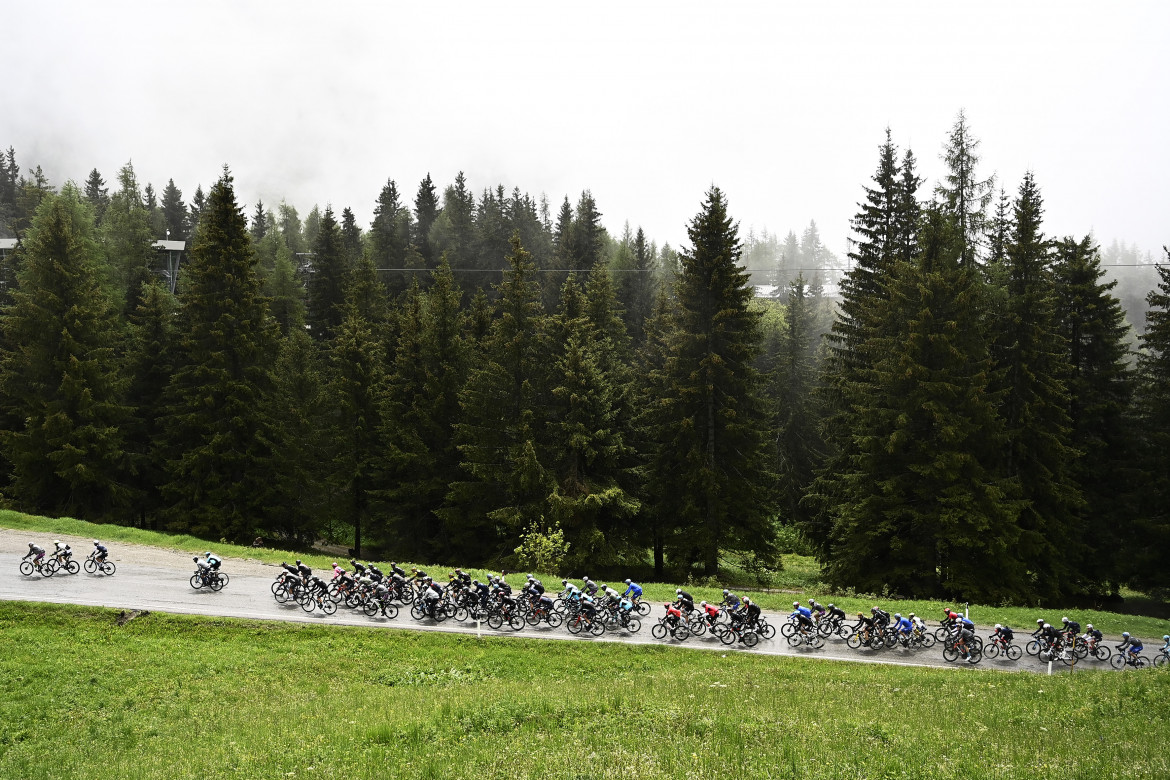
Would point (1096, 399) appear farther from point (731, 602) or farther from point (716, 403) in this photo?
point (731, 602)

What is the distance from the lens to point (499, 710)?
1215cm

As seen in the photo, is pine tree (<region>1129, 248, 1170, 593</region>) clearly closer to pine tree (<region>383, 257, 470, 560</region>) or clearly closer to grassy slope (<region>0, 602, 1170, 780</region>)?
grassy slope (<region>0, 602, 1170, 780</region>)

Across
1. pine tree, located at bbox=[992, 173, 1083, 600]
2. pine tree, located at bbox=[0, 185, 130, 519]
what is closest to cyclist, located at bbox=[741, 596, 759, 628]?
pine tree, located at bbox=[992, 173, 1083, 600]

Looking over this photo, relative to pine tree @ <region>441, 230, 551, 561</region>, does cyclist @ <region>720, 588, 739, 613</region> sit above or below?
below

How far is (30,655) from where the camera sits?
18.2m

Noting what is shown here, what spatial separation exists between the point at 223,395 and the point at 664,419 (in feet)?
84.4

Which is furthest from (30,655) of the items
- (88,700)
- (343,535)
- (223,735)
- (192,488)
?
(343,535)

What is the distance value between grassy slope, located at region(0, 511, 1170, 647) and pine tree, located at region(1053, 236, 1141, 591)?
7979 mm

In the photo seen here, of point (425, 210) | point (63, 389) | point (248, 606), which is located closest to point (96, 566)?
point (248, 606)

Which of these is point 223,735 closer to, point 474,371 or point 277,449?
point 474,371

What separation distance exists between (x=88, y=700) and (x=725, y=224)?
3064 cm

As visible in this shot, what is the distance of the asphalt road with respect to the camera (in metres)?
21.6

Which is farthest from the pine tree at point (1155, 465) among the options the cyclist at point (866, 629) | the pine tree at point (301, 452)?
the pine tree at point (301, 452)

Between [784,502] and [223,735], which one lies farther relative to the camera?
[784,502]
